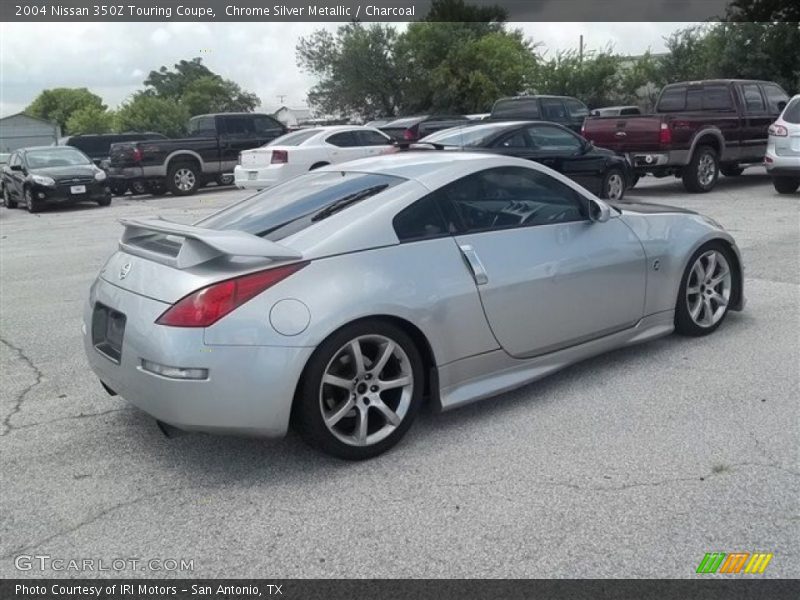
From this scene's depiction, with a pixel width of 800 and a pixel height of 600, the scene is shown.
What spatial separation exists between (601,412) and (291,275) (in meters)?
1.90

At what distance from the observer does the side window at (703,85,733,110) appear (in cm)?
1494

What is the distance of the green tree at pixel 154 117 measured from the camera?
50.8m

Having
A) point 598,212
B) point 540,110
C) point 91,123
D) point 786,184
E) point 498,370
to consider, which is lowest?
point 498,370

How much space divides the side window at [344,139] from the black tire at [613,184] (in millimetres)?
6841

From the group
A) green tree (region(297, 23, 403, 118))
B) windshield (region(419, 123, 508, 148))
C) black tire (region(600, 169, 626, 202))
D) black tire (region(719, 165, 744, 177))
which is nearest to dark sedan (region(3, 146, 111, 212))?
windshield (region(419, 123, 508, 148))

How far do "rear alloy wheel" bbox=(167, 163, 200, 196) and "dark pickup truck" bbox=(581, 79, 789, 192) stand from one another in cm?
1062

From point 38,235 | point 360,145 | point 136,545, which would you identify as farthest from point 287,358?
point 360,145

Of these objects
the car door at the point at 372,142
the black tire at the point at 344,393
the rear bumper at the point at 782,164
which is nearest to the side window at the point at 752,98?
the rear bumper at the point at 782,164

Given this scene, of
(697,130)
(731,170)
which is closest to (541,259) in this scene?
(697,130)

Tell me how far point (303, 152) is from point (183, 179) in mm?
5275

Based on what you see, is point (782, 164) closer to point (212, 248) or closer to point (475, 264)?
point (475, 264)

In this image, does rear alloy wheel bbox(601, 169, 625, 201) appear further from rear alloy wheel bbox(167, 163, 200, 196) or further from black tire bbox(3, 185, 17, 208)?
black tire bbox(3, 185, 17, 208)

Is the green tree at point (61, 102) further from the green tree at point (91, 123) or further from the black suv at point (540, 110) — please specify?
the black suv at point (540, 110)

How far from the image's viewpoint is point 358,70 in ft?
145
